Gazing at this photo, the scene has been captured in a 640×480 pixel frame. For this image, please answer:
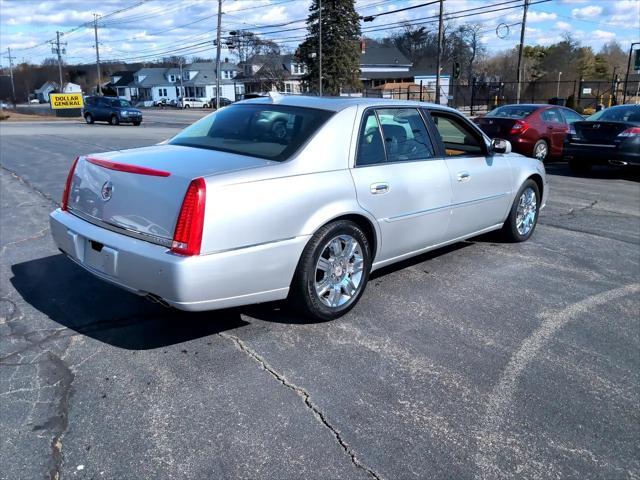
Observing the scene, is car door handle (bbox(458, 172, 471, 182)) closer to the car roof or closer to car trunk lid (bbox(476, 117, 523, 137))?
the car roof

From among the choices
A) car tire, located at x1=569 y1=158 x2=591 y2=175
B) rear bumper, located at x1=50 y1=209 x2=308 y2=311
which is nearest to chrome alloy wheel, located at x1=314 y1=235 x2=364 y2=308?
rear bumper, located at x1=50 y1=209 x2=308 y2=311

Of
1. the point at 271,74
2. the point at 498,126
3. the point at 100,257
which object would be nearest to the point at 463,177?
the point at 100,257

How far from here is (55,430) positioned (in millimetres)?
2711

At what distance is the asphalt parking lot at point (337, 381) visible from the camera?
8.45ft

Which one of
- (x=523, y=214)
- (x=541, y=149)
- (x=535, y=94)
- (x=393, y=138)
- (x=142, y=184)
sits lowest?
(x=523, y=214)

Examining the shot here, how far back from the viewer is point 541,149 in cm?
1308

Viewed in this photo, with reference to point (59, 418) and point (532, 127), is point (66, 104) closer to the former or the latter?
point (532, 127)

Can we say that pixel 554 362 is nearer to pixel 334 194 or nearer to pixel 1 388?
pixel 334 194

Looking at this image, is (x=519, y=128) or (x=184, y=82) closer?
(x=519, y=128)

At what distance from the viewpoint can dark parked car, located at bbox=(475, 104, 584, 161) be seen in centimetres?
1270

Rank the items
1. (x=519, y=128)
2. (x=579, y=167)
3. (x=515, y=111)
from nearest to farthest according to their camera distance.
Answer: (x=579, y=167), (x=519, y=128), (x=515, y=111)

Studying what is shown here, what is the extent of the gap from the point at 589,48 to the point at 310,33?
36.5 meters

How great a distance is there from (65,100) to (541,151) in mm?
42423

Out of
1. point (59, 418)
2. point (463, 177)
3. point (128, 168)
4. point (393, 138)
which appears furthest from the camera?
point (463, 177)
